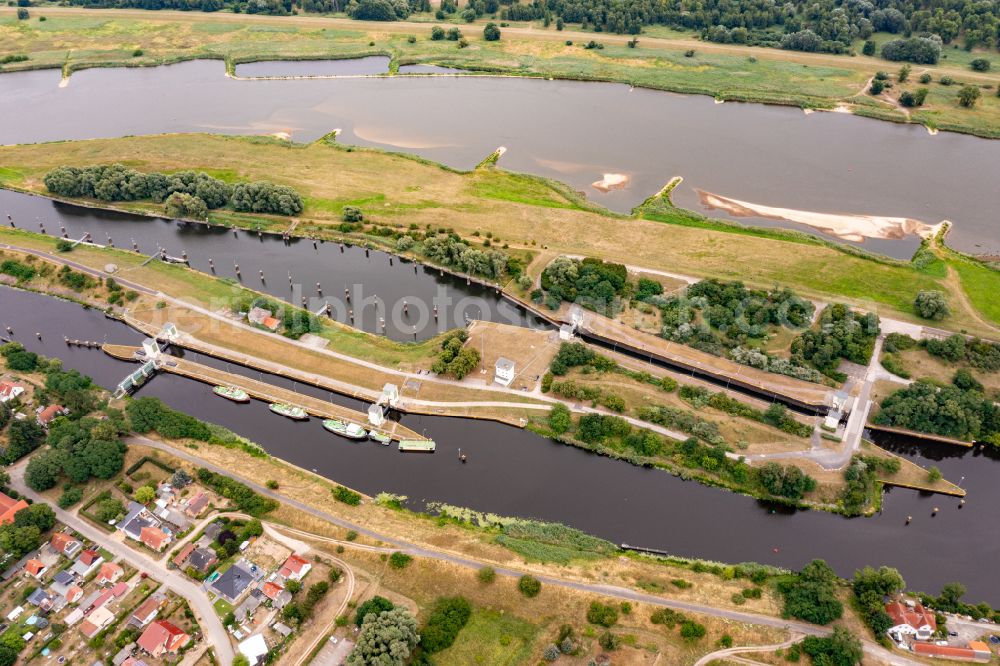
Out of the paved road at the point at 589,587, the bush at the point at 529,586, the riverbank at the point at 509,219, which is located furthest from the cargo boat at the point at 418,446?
the riverbank at the point at 509,219

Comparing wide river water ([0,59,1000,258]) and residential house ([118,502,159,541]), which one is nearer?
residential house ([118,502,159,541])

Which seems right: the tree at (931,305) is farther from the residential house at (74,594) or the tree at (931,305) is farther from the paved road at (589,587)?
the residential house at (74,594)

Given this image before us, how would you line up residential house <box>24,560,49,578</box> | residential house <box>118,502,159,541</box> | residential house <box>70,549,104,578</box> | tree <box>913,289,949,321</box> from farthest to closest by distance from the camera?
tree <box>913,289,949,321</box>, residential house <box>118,502,159,541</box>, residential house <box>70,549,104,578</box>, residential house <box>24,560,49,578</box>

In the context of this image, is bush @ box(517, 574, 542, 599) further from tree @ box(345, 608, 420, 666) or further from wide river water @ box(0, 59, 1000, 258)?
wide river water @ box(0, 59, 1000, 258)

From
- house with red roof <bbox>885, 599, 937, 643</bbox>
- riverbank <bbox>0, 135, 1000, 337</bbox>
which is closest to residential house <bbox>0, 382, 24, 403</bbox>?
riverbank <bbox>0, 135, 1000, 337</bbox>

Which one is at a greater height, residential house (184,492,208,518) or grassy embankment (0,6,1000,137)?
grassy embankment (0,6,1000,137)

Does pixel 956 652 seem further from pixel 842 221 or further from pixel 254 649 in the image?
pixel 842 221

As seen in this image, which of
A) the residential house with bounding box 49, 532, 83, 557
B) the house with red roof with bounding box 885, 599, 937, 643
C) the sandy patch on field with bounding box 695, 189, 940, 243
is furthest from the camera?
the sandy patch on field with bounding box 695, 189, 940, 243
